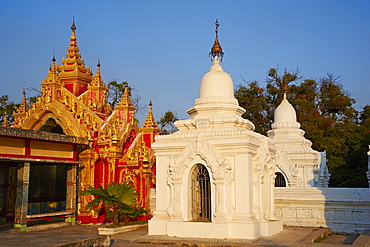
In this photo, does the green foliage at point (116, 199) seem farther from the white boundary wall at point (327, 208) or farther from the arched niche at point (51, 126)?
the white boundary wall at point (327, 208)

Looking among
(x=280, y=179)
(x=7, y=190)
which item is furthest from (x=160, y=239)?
(x=280, y=179)

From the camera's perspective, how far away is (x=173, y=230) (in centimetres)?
1288

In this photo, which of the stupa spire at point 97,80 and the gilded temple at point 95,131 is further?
the stupa spire at point 97,80

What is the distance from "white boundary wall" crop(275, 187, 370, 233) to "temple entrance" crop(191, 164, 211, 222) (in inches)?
170

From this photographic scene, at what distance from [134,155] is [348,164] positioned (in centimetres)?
1949

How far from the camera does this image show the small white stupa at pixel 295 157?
20984 mm

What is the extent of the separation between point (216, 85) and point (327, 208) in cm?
572

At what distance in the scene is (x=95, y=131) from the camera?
58.6ft

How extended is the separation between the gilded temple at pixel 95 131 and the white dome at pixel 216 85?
4370mm

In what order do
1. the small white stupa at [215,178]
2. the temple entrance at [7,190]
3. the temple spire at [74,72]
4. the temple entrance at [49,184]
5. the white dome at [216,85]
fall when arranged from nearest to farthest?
the small white stupa at [215,178] < the white dome at [216,85] < the temple entrance at [49,184] < the temple entrance at [7,190] < the temple spire at [74,72]

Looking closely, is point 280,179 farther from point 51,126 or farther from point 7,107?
point 7,107

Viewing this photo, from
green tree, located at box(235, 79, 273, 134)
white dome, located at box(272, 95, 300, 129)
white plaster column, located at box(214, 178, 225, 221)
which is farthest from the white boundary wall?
green tree, located at box(235, 79, 273, 134)

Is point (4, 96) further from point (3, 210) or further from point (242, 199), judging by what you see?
point (242, 199)

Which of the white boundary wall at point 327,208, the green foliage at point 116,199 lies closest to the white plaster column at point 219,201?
the green foliage at point 116,199
